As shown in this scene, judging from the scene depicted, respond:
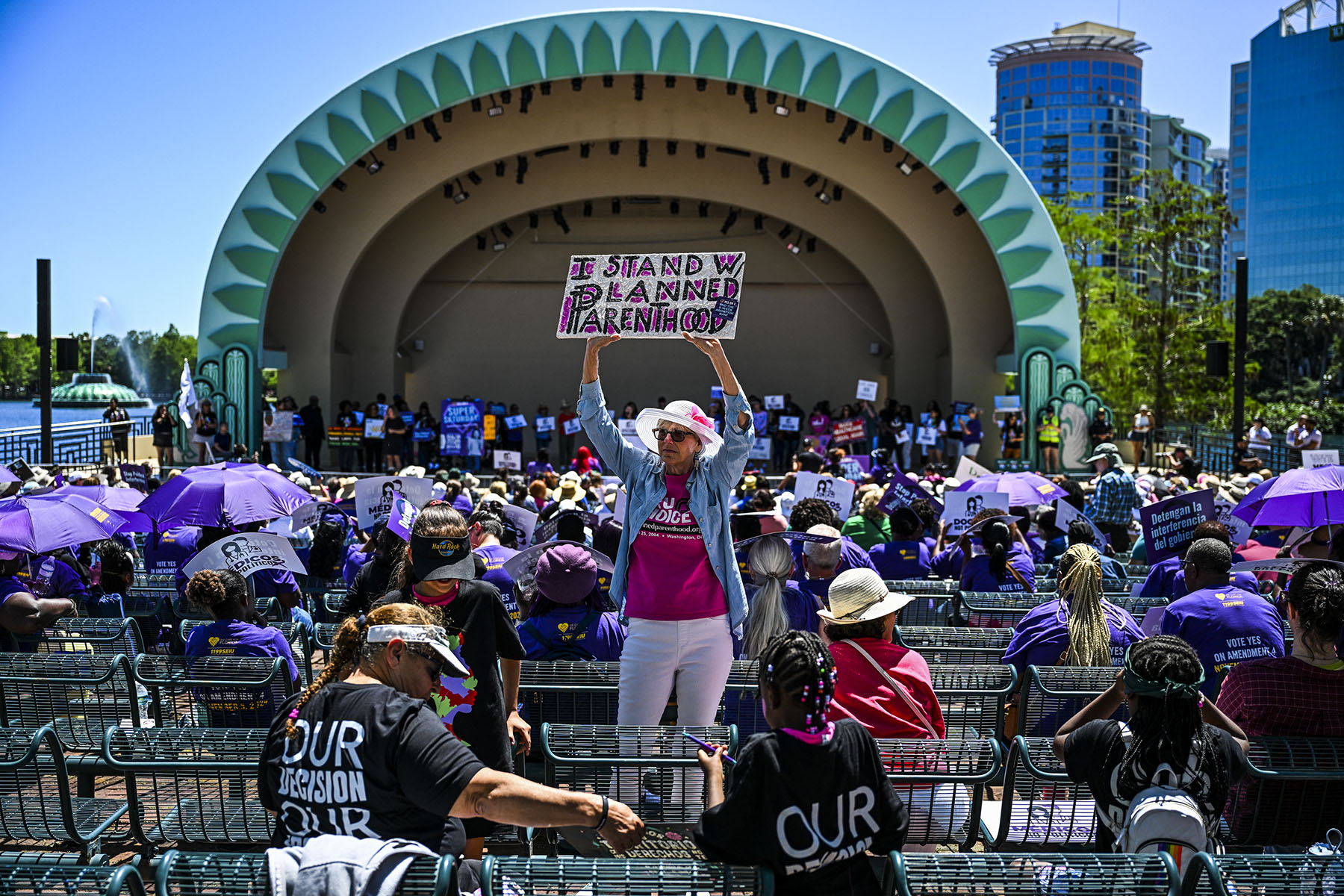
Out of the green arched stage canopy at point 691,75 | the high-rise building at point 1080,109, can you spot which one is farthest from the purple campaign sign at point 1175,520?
the high-rise building at point 1080,109

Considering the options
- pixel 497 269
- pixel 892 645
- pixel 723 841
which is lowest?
pixel 723 841

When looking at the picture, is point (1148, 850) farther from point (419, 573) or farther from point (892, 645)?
point (419, 573)

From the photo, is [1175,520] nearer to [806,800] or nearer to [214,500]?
[806,800]

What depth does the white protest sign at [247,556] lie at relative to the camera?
6480mm

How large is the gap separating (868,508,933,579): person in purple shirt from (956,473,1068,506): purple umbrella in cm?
131

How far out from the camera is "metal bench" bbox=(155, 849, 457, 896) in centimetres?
271

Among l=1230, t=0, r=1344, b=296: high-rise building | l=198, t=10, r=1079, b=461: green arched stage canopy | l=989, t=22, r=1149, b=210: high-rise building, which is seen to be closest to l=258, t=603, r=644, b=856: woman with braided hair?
l=198, t=10, r=1079, b=461: green arched stage canopy

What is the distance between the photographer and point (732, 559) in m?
4.64

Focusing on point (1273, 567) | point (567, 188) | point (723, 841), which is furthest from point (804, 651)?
point (567, 188)

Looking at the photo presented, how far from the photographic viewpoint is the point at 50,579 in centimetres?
714

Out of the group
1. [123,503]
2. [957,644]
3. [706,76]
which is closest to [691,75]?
[706,76]

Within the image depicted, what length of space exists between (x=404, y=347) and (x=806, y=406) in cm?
931

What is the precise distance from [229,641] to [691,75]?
1745 centimetres

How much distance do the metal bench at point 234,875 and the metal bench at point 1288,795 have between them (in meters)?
2.54
